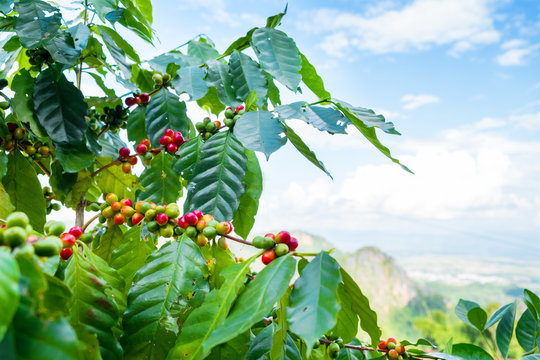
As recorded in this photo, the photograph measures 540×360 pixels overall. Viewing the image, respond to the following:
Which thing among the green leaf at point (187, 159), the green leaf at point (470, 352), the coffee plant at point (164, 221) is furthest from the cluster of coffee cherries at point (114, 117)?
the green leaf at point (470, 352)

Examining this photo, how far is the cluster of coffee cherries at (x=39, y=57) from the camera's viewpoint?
89 cm

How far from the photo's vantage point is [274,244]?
1.84ft

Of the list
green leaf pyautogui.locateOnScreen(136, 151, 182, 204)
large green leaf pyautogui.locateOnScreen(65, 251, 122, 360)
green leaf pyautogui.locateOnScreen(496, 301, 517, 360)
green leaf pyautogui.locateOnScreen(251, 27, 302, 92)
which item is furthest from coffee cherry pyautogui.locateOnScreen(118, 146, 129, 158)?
green leaf pyautogui.locateOnScreen(496, 301, 517, 360)

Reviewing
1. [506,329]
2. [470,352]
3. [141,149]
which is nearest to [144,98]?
[141,149]

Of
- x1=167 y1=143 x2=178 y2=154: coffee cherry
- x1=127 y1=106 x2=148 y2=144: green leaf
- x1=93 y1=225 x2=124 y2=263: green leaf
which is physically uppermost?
x1=127 y1=106 x2=148 y2=144: green leaf

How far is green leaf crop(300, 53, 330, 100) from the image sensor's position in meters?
1.01

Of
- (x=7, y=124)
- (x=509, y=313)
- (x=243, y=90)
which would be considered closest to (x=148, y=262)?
(x=243, y=90)

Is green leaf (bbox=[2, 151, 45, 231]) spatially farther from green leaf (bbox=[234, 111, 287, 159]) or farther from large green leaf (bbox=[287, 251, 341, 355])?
large green leaf (bbox=[287, 251, 341, 355])

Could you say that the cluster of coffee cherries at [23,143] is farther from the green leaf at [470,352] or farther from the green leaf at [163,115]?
the green leaf at [470,352]

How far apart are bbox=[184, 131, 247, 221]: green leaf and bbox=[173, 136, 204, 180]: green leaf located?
66 mm

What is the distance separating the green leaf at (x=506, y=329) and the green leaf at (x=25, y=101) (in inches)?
46.3

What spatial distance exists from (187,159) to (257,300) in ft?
1.51

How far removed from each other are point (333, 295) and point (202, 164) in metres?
0.43

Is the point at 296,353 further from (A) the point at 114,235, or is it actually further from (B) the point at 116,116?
(B) the point at 116,116
